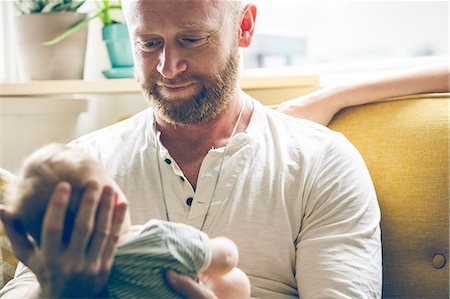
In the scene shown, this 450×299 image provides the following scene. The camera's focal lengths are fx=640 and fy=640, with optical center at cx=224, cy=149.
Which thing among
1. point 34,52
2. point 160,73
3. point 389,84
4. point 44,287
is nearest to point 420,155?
point 389,84

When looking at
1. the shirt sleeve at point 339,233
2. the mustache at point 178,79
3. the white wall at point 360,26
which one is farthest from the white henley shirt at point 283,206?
the white wall at point 360,26

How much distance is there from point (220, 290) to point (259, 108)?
57cm

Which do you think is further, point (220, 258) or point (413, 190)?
point (413, 190)

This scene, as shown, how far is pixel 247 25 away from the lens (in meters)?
1.53

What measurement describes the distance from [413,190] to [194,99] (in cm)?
51

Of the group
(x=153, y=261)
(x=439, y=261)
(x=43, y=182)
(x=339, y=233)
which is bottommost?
(x=439, y=261)

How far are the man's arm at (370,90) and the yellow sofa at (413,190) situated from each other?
3 centimetres

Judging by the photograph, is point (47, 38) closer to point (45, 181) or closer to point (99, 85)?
point (99, 85)

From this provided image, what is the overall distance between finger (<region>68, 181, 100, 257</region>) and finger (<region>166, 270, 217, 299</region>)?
0.45 ft

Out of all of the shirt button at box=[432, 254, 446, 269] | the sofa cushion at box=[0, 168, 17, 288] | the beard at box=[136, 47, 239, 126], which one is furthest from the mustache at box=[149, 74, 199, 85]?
the shirt button at box=[432, 254, 446, 269]

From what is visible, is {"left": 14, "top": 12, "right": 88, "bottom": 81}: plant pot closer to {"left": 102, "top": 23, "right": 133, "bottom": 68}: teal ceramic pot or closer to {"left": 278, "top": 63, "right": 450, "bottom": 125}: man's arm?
{"left": 102, "top": 23, "right": 133, "bottom": 68}: teal ceramic pot

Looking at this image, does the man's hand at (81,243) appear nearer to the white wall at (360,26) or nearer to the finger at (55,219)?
the finger at (55,219)

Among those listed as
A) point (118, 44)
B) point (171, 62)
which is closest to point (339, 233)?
point (171, 62)

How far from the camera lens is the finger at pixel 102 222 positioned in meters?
0.80
